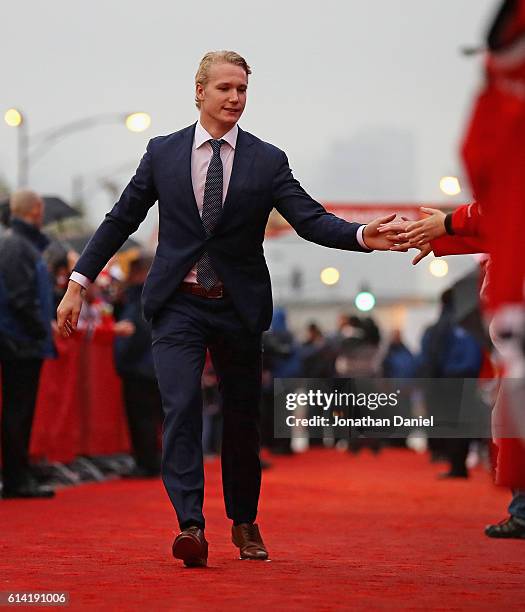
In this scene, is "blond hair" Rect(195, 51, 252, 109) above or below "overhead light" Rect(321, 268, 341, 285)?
above

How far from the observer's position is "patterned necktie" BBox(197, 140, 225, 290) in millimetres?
7469

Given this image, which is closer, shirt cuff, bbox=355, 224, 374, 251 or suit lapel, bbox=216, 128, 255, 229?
shirt cuff, bbox=355, 224, 374, 251

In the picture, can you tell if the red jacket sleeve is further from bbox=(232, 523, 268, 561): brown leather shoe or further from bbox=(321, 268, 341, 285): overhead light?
bbox=(321, 268, 341, 285): overhead light

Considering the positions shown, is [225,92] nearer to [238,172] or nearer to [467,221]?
[238,172]

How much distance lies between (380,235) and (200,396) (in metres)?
1.10

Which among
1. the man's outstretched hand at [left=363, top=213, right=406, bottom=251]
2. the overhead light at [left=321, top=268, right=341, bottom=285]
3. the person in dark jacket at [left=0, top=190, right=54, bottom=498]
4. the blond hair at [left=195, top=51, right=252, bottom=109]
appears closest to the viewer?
the man's outstretched hand at [left=363, top=213, right=406, bottom=251]

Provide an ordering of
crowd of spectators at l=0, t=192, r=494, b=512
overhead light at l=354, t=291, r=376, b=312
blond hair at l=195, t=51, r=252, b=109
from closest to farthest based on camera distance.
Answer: blond hair at l=195, t=51, r=252, b=109, crowd of spectators at l=0, t=192, r=494, b=512, overhead light at l=354, t=291, r=376, b=312

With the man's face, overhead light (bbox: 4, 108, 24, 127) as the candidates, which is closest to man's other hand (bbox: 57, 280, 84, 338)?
the man's face

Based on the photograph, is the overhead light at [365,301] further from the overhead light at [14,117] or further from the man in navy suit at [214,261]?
the man in navy suit at [214,261]

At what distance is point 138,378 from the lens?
16.5 meters

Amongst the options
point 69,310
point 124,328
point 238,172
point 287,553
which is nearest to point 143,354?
point 124,328

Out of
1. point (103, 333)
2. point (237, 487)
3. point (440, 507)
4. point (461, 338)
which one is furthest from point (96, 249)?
point (461, 338)

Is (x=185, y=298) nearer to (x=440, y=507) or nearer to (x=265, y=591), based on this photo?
(x=265, y=591)

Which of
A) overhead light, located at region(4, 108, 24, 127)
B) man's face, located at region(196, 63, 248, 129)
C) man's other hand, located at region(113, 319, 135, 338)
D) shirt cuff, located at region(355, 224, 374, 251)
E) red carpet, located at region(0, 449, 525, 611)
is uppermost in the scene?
overhead light, located at region(4, 108, 24, 127)
